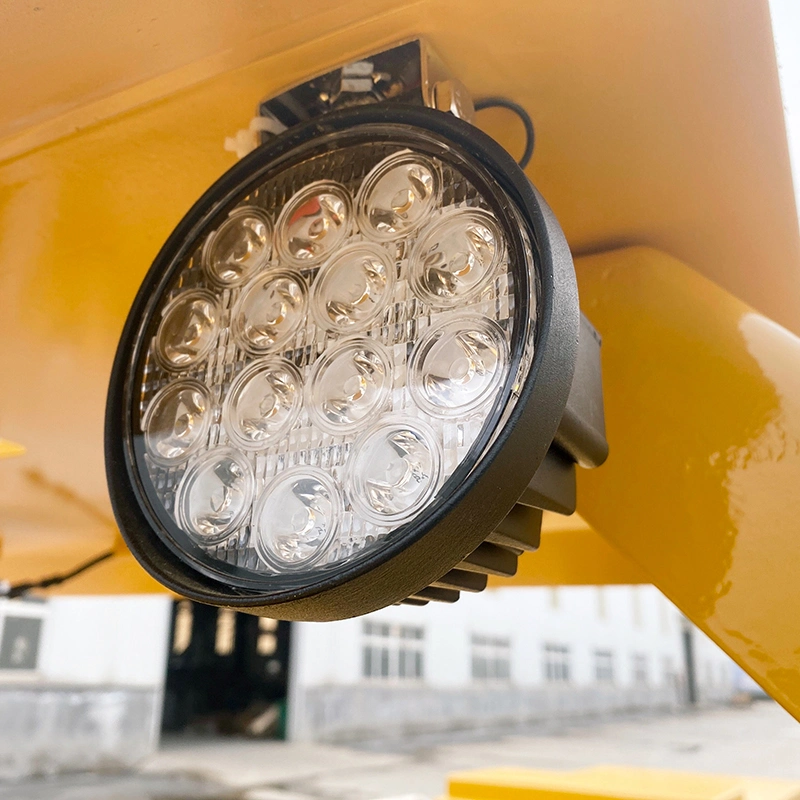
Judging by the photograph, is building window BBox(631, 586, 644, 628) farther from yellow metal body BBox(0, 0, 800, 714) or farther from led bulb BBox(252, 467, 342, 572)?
led bulb BBox(252, 467, 342, 572)

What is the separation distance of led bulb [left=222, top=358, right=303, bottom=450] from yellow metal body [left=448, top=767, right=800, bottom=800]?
87 centimetres

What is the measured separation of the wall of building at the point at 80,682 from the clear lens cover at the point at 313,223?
593cm

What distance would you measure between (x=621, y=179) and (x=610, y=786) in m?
1.01

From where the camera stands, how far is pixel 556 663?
12984mm

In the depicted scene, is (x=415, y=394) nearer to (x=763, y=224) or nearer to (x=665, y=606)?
(x=763, y=224)

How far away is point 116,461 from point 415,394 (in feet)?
0.66

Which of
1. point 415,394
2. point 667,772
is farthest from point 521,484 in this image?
point 667,772

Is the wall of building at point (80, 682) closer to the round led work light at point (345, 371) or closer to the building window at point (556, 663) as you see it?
the round led work light at point (345, 371)

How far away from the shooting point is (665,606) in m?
16.7

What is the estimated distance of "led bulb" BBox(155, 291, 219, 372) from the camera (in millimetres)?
485

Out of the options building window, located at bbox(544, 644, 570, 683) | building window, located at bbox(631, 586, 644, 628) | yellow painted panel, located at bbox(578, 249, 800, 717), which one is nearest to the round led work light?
yellow painted panel, located at bbox(578, 249, 800, 717)

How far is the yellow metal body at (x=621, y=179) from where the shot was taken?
452mm

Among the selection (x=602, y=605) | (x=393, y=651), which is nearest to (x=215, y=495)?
(x=393, y=651)

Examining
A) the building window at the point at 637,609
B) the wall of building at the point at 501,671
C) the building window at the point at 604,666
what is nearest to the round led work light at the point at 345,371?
the wall of building at the point at 501,671
